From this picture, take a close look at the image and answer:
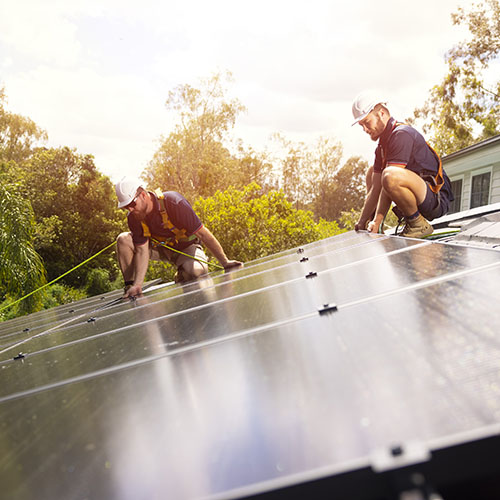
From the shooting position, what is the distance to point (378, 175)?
16.4 ft

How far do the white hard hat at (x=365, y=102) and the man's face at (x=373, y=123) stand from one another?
0.06 meters

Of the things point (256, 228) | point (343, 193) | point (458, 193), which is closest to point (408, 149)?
point (256, 228)

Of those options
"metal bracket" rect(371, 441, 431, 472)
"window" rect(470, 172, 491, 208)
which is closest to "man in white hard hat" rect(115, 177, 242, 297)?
"metal bracket" rect(371, 441, 431, 472)

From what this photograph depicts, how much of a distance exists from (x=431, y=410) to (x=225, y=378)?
0.46 m

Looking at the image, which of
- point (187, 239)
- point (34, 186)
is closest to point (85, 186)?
point (34, 186)

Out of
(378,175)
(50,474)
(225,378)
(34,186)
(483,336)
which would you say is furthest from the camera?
(34,186)

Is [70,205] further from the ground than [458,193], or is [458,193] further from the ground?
[70,205]

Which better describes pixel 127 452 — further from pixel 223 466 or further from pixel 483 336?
pixel 483 336

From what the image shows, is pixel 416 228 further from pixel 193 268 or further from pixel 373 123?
pixel 193 268

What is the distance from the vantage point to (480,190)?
15.7 metres

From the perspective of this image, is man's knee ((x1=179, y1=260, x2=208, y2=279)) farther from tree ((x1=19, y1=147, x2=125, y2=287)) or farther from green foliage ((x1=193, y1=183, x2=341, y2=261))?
tree ((x1=19, y1=147, x2=125, y2=287))

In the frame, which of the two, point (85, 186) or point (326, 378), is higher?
point (85, 186)

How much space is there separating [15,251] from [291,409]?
1428 cm

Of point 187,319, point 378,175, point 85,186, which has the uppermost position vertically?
point 85,186
